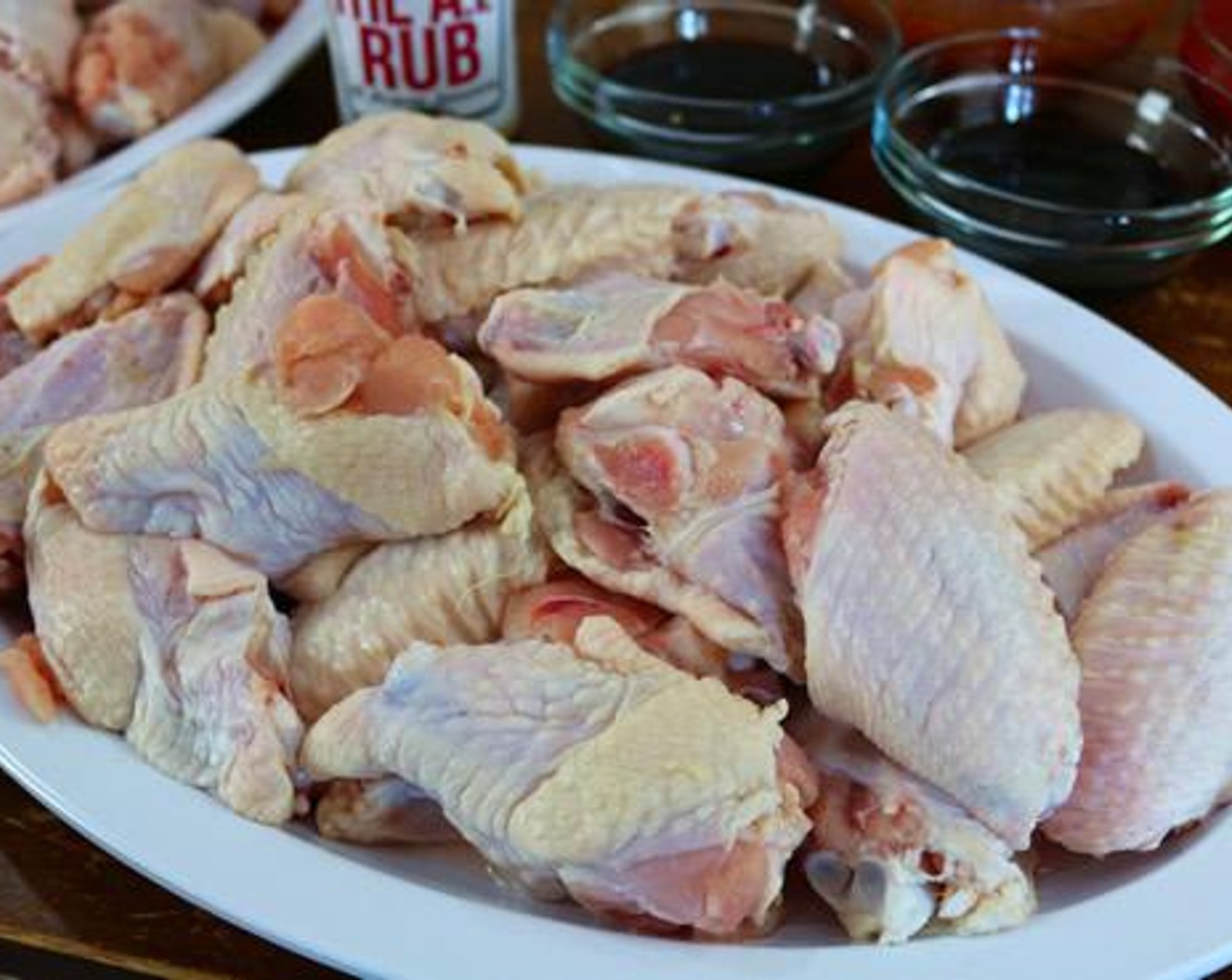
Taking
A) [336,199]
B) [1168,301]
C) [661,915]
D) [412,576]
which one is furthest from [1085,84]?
[661,915]

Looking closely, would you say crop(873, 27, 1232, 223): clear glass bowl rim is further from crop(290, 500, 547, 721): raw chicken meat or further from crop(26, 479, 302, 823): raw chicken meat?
crop(26, 479, 302, 823): raw chicken meat

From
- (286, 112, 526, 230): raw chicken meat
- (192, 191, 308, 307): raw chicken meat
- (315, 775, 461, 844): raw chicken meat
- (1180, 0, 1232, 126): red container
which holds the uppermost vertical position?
(286, 112, 526, 230): raw chicken meat

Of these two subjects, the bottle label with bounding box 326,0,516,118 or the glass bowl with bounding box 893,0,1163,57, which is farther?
the glass bowl with bounding box 893,0,1163,57

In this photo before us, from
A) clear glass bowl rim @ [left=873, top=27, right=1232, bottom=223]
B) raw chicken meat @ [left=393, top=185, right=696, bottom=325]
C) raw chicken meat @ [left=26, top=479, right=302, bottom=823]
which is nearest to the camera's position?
raw chicken meat @ [left=26, top=479, right=302, bottom=823]

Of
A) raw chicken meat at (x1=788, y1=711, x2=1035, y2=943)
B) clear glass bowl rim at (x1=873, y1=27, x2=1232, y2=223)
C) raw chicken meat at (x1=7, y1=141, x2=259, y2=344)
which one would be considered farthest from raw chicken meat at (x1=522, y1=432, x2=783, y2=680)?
clear glass bowl rim at (x1=873, y1=27, x2=1232, y2=223)

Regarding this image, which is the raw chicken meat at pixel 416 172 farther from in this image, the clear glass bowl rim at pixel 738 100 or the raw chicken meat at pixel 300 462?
the clear glass bowl rim at pixel 738 100

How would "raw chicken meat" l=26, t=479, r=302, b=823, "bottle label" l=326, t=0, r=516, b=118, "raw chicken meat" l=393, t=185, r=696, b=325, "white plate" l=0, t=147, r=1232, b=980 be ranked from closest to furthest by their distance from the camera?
"white plate" l=0, t=147, r=1232, b=980 → "raw chicken meat" l=26, t=479, r=302, b=823 → "raw chicken meat" l=393, t=185, r=696, b=325 → "bottle label" l=326, t=0, r=516, b=118
